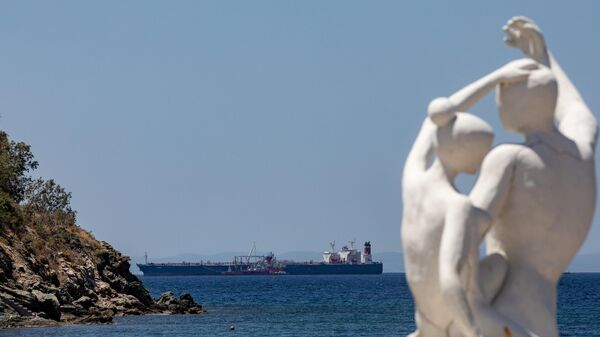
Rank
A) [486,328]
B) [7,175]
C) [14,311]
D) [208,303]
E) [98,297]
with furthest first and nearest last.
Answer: [208,303] < [98,297] < [7,175] < [14,311] < [486,328]

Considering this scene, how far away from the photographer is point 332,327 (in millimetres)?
60406

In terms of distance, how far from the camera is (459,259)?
11094 millimetres

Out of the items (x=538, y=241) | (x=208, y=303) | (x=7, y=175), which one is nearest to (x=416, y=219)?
(x=538, y=241)

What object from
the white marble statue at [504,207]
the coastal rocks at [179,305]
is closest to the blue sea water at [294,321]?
the coastal rocks at [179,305]

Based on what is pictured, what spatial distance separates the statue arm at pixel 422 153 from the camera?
38.3ft

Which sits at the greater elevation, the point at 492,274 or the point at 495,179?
the point at 495,179

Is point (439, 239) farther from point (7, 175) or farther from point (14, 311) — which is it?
point (7, 175)

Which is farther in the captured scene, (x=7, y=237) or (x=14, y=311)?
(x=7, y=237)

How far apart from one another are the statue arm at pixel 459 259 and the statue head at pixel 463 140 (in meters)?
0.46

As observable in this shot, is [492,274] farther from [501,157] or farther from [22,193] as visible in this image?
[22,193]

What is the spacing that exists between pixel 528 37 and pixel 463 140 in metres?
1.35

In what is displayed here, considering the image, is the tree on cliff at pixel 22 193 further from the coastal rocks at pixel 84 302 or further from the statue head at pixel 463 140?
the statue head at pixel 463 140

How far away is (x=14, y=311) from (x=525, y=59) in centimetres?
4058

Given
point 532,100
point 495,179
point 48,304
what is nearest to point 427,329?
point 495,179
